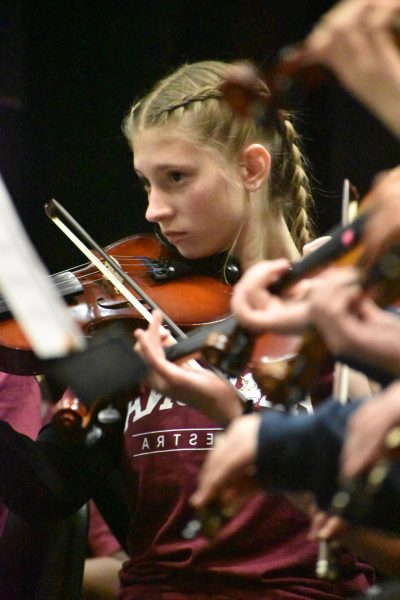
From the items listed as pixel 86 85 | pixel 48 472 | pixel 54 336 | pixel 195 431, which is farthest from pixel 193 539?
pixel 86 85

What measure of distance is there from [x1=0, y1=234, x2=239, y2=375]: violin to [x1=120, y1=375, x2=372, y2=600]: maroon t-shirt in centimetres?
11

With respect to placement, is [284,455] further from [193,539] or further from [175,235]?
[175,235]

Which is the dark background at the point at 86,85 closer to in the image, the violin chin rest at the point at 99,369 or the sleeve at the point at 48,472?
the sleeve at the point at 48,472

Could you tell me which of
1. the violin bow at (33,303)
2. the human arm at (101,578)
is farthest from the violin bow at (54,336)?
the human arm at (101,578)

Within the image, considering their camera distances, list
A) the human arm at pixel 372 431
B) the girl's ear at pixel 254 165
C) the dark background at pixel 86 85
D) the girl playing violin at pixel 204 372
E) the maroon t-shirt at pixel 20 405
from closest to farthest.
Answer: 1. the human arm at pixel 372 431
2. the girl playing violin at pixel 204 372
3. the girl's ear at pixel 254 165
4. the maroon t-shirt at pixel 20 405
5. the dark background at pixel 86 85

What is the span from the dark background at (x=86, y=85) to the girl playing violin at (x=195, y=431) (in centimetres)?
65

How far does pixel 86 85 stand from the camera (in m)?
2.11

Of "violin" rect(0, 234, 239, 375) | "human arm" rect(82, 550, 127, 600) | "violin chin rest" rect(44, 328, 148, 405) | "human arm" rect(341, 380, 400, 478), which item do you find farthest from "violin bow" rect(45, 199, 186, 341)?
"human arm" rect(82, 550, 127, 600)

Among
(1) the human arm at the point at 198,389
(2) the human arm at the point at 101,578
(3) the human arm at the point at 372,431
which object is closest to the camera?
(3) the human arm at the point at 372,431

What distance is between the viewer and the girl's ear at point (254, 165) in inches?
51.3

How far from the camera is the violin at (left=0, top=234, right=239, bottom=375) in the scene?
1200 mm

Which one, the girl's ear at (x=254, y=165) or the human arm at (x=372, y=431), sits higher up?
the human arm at (x=372, y=431)

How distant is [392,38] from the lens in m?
0.60

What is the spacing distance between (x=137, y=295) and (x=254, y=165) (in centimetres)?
25
